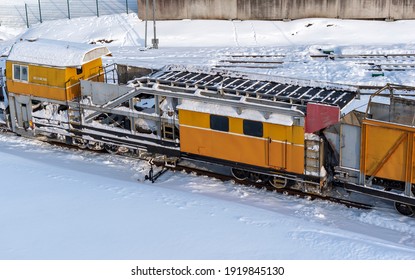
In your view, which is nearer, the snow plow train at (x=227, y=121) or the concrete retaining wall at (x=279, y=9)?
the snow plow train at (x=227, y=121)

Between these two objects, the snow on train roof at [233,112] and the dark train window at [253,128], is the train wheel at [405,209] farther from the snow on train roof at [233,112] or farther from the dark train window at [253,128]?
the dark train window at [253,128]

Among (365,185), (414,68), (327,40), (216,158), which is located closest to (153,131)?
(216,158)

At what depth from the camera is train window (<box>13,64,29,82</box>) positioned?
22.9m

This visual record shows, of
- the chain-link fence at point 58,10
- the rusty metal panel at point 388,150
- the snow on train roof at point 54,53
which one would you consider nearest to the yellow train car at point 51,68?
the snow on train roof at point 54,53

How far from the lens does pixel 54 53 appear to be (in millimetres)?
22391

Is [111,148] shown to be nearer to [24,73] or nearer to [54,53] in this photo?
[54,53]

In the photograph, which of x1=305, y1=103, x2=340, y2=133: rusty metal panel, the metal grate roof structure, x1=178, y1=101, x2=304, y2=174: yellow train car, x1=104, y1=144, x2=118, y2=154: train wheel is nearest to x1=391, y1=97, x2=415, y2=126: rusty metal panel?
the metal grate roof structure

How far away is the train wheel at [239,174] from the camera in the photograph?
1989 centimetres

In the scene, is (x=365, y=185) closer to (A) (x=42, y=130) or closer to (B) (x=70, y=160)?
(B) (x=70, y=160)

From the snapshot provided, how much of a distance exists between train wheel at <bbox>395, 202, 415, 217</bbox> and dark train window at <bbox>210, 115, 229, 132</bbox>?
523 centimetres

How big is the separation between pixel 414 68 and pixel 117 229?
1925 centimetres

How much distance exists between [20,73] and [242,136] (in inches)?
349

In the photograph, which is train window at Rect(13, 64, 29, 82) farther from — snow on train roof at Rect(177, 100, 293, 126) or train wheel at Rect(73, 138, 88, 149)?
snow on train roof at Rect(177, 100, 293, 126)

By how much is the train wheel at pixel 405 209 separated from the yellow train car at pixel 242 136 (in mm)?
2752
